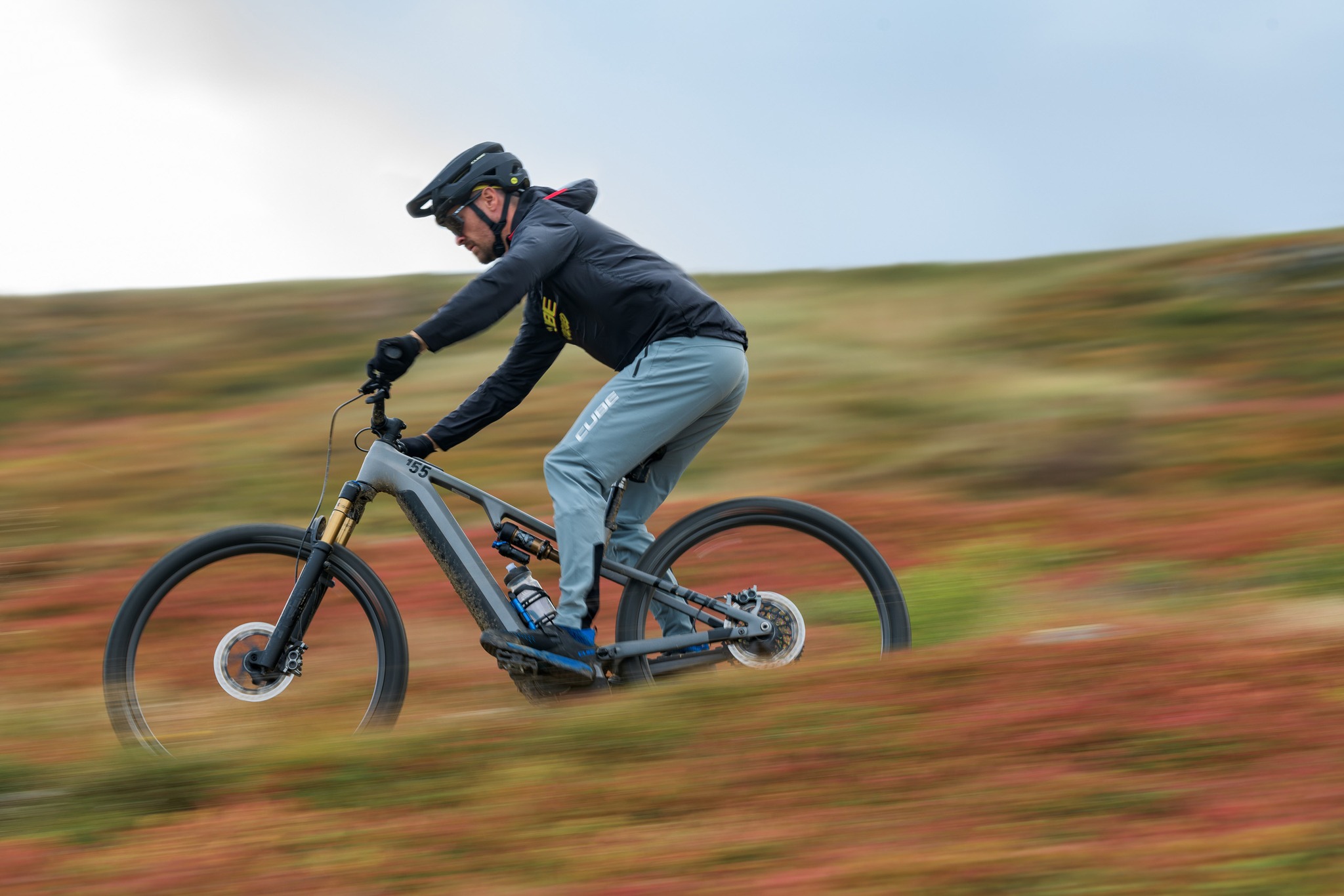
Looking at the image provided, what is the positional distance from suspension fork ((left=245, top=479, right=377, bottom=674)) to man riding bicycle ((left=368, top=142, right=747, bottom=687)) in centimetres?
32

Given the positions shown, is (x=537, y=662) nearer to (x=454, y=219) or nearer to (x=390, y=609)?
(x=390, y=609)

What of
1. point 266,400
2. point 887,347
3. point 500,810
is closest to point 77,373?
point 266,400

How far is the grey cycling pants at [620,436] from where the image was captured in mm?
4359

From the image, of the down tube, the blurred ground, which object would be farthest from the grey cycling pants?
the blurred ground

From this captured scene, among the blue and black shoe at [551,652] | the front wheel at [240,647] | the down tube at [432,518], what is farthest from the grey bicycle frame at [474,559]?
the front wheel at [240,647]

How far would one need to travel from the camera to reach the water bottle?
4.41 m

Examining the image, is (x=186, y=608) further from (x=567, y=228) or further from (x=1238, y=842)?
(x=1238, y=842)

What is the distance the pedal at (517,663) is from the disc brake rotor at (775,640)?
0.72 metres

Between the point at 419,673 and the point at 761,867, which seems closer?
the point at 761,867

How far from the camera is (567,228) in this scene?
4457 millimetres

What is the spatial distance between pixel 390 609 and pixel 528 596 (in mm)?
471

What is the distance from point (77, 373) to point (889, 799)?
13511mm

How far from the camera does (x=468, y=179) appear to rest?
4547mm

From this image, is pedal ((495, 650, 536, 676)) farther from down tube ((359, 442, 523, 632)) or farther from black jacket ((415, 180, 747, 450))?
black jacket ((415, 180, 747, 450))
